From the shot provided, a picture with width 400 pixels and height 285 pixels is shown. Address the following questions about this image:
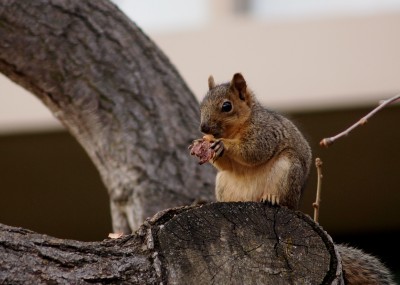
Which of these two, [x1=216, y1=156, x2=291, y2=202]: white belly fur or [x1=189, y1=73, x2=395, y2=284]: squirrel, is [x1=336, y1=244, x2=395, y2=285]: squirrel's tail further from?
[x1=216, y1=156, x2=291, y2=202]: white belly fur

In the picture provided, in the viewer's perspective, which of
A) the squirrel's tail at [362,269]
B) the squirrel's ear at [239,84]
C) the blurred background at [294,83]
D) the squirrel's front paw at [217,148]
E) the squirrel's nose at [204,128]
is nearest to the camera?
the squirrel's tail at [362,269]

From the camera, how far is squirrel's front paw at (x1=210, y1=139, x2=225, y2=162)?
11.5 ft

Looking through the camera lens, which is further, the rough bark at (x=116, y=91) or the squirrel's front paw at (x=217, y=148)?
the rough bark at (x=116, y=91)

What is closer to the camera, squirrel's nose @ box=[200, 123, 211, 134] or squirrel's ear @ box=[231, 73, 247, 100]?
squirrel's nose @ box=[200, 123, 211, 134]

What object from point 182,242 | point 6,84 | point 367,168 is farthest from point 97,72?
point 367,168

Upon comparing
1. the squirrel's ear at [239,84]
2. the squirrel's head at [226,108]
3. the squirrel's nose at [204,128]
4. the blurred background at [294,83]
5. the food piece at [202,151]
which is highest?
the blurred background at [294,83]

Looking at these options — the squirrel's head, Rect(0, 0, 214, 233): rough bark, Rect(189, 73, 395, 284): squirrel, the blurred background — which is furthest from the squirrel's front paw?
the blurred background

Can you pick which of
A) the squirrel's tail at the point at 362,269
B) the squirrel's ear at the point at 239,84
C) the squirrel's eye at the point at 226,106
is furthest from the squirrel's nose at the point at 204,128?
the squirrel's tail at the point at 362,269

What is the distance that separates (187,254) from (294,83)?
5051 millimetres

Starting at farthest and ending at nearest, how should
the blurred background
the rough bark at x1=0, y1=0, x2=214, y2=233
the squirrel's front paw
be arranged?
the blurred background → the rough bark at x1=0, y1=0, x2=214, y2=233 → the squirrel's front paw

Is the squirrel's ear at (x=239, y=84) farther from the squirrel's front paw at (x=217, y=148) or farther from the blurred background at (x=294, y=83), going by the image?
the blurred background at (x=294, y=83)

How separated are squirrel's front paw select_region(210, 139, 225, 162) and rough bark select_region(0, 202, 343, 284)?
57 cm

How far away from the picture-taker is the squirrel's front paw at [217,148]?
350 cm

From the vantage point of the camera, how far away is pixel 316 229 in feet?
9.68
